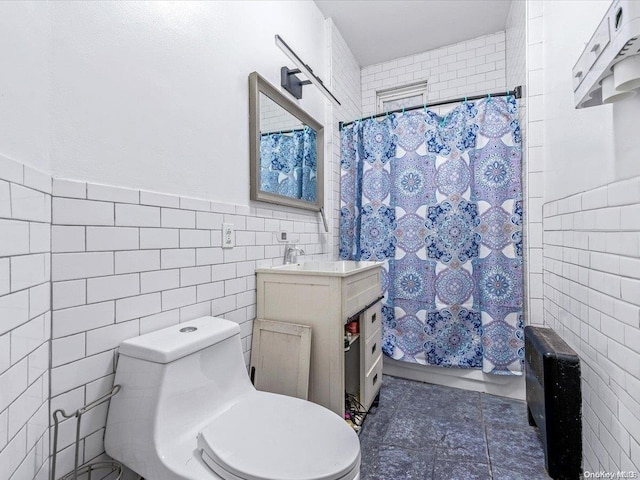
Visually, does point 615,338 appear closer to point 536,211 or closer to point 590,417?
point 590,417

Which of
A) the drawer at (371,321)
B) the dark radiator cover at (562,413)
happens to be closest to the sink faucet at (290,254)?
the drawer at (371,321)

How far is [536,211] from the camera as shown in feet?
5.91

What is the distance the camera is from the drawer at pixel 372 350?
5.51ft

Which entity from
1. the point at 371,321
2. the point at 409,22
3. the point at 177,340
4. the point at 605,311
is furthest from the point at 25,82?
the point at 409,22

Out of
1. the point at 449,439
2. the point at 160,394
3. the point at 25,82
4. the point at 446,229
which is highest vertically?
the point at 25,82

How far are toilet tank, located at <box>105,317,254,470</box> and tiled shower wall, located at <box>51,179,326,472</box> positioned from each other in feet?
0.19

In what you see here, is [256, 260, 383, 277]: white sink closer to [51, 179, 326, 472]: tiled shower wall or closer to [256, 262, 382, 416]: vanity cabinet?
[256, 262, 382, 416]: vanity cabinet

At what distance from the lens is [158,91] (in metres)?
1.10

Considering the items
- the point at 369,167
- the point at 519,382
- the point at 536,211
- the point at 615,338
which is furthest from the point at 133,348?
the point at 519,382

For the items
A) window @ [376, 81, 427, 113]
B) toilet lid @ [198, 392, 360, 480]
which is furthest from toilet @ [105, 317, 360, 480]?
window @ [376, 81, 427, 113]

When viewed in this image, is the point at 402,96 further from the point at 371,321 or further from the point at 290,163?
the point at 371,321

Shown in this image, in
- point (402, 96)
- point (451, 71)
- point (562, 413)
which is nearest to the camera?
point (562, 413)

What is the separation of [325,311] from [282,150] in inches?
38.4

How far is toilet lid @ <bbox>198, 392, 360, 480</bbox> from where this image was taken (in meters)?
0.78
